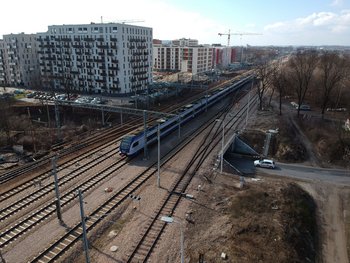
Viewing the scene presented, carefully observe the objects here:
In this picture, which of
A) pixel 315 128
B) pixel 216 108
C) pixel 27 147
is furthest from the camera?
pixel 216 108

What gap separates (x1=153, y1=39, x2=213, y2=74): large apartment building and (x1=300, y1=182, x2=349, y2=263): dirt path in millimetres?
109879

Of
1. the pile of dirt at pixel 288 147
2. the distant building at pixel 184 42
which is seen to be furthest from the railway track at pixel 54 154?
the distant building at pixel 184 42

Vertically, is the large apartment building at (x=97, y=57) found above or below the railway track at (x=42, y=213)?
above

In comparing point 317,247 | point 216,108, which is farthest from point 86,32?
point 317,247

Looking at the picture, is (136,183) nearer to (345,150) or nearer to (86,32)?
(345,150)

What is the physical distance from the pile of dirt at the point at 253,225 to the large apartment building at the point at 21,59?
89126mm

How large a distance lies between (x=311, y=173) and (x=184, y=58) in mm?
109517

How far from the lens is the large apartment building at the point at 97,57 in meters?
79.3

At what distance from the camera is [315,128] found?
51469mm

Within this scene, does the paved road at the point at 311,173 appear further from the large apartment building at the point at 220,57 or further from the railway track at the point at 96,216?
the large apartment building at the point at 220,57

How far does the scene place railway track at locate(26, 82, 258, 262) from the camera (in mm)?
20359

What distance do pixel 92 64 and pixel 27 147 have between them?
48609 millimetres

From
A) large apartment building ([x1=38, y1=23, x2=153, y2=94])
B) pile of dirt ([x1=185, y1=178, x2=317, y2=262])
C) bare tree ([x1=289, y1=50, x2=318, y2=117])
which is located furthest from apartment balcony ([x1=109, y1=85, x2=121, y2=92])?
pile of dirt ([x1=185, y1=178, x2=317, y2=262])

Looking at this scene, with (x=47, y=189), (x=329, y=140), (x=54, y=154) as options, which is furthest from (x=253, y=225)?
(x=329, y=140)
